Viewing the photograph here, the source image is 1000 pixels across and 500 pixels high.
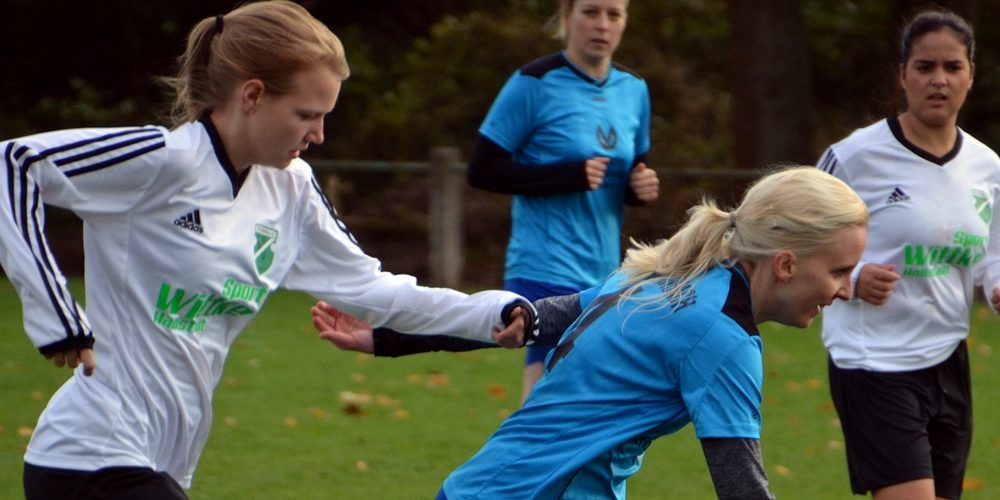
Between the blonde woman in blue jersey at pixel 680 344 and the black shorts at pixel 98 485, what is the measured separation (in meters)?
0.66

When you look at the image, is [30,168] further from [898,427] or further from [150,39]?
[150,39]

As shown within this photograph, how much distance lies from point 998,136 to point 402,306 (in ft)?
47.5

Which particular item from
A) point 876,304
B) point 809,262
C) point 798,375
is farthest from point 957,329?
point 798,375

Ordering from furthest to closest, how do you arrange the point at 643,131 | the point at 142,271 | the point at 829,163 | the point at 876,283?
the point at 643,131
the point at 829,163
the point at 876,283
the point at 142,271

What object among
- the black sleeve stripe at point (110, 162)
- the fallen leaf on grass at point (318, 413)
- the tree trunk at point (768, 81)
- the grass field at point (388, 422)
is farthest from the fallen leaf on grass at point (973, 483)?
the tree trunk at point (768, 81)

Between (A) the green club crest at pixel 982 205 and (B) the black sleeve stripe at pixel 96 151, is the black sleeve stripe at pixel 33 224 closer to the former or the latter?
(B) the black sleeve stripe at pixel 96 151

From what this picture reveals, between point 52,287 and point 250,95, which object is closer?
point 52,287

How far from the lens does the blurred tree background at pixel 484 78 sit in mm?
14484

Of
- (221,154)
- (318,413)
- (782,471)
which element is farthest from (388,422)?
(221,154)

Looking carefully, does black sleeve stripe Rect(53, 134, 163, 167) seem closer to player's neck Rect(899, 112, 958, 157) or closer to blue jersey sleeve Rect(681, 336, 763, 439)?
blue jersey sleeve Rect(681, 336, 763, 439)

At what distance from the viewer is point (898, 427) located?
189 inches

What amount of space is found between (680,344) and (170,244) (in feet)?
4.01

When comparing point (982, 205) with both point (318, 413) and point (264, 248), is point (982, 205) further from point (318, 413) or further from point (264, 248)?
Answer: point (318, 413)

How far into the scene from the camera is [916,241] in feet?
16.2
